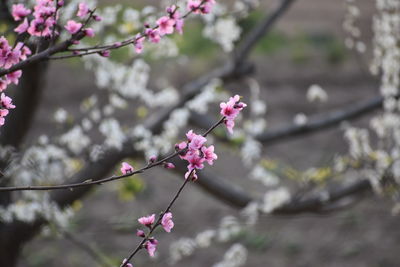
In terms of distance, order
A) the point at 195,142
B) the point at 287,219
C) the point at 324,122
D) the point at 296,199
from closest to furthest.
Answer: the point at 195,142 < the point at 296,199 < the point at 324,122 < the point at 287,219

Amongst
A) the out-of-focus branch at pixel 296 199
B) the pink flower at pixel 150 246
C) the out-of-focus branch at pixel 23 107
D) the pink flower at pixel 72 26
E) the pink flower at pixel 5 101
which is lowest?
the pink flower at pixel 150 246

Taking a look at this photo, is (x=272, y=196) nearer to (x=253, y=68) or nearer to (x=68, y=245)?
(x=253, y=68)

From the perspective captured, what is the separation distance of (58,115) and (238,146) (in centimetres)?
122

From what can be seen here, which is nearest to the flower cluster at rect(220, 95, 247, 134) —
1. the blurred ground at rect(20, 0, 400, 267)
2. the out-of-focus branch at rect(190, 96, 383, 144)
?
the out-of-focus branch at rect(190, 96, 383, 144)

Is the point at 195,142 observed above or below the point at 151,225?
above

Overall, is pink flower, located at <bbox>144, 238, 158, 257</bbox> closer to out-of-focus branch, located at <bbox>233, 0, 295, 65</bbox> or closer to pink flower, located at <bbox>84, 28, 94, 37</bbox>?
pink flower, located at <bbox>84, 28, 94, 37</bbox>

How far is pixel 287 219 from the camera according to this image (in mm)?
5711

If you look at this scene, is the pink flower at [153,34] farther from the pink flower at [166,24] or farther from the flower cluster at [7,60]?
the flower cluster at [7,60]

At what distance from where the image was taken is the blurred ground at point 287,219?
607 cm

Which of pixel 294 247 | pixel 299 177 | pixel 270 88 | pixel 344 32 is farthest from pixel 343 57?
pixel 299 177

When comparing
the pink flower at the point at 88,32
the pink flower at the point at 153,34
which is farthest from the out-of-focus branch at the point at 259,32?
the pink flower at the point at 88,32

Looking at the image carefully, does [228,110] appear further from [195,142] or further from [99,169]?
[99,169]

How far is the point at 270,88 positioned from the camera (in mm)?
8539

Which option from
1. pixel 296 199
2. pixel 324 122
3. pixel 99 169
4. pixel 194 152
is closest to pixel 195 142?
pixel 194 152
